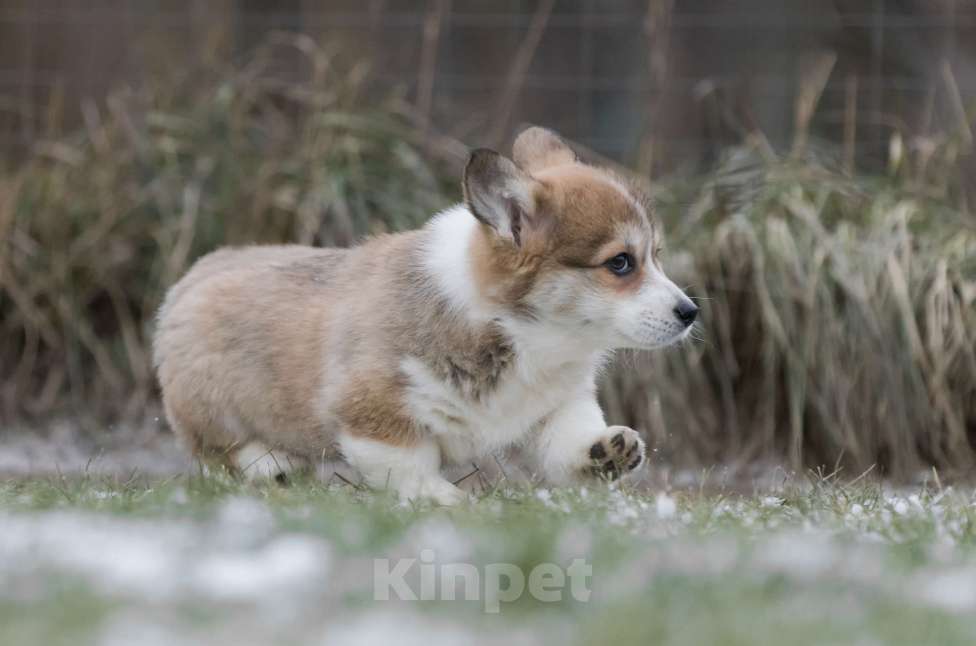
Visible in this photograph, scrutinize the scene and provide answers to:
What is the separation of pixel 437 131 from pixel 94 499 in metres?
4.17

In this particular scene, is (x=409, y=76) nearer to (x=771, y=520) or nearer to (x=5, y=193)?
(x=5, y=193)

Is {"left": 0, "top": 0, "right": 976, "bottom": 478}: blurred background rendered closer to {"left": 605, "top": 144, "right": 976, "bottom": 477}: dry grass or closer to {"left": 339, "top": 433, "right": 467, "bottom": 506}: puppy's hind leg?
{"left": 605, "top": 144, "right": 976, "bottom": 477}: dry grass

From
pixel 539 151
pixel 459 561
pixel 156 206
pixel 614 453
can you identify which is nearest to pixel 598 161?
pixel 156 206

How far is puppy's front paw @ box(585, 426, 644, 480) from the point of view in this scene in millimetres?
4070

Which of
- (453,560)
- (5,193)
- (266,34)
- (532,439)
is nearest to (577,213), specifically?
(532,439)

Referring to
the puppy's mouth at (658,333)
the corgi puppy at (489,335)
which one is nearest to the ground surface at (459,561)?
the corgi puppy at (489,335)

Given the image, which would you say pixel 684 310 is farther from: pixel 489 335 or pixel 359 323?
pixel 359 323

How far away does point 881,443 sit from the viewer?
617 cm

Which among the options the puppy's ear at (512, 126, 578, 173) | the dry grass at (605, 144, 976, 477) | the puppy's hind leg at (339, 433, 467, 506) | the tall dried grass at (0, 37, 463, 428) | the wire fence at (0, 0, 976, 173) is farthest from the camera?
the wire fence at (0, 0, 976, 173)

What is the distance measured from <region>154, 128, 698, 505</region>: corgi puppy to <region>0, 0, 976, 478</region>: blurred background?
871 mm

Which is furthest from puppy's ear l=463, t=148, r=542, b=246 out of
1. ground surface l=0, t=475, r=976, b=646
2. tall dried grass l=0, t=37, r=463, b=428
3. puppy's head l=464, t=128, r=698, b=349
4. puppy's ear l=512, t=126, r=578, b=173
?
tall dried grass l=0, t=37, r=463, b=428

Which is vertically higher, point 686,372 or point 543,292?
point 543,292

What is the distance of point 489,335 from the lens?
13.6 ft

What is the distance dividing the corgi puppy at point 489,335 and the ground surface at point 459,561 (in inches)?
28.6
